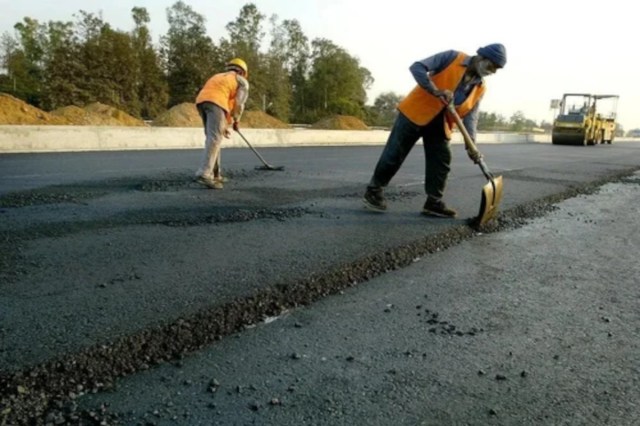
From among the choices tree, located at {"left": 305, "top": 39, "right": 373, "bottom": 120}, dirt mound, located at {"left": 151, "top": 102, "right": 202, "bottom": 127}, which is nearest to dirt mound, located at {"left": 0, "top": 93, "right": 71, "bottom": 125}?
dirt mound, located at {"left": 151, "top": 102, "right": 202, "bottom": 127}

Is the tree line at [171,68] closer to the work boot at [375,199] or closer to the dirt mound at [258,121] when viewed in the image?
the dirt mound at [258,121]

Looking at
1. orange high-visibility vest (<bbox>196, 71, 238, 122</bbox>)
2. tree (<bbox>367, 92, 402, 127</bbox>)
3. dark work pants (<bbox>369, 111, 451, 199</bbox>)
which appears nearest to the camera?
dark work pants (<bbox>369, 111, 451, 199</bbox>)

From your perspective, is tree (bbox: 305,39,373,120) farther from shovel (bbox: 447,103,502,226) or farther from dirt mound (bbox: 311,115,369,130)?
shovel (bbox: 447,103,502,226)

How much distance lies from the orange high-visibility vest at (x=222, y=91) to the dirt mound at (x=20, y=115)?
14.4 metres

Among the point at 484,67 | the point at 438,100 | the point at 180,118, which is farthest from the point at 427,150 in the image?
the point at 180,118

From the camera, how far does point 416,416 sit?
1596 mm

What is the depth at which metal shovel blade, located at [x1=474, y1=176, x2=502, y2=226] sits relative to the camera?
14.6 ft

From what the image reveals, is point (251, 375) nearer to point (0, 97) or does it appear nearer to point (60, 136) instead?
point (60, 136)

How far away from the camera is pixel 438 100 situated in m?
4.47

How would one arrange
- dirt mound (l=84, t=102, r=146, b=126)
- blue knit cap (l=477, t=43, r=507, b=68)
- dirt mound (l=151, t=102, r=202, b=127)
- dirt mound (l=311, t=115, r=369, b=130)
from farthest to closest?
dirt mound (l=311, t=115, r=369, b=130)
dirt mound (l=151, t=102, r=202, b=127)
dirt mound (l=84, t=102, r=146, b=126)
blue knit cap (l=477, t=43, r=507, b=68)

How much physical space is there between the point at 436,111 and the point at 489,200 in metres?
0.95

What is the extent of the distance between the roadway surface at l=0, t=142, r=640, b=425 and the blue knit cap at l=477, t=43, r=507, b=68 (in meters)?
1.50

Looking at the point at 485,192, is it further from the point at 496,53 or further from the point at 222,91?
the point at 222,91

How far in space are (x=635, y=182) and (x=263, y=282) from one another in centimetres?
903
